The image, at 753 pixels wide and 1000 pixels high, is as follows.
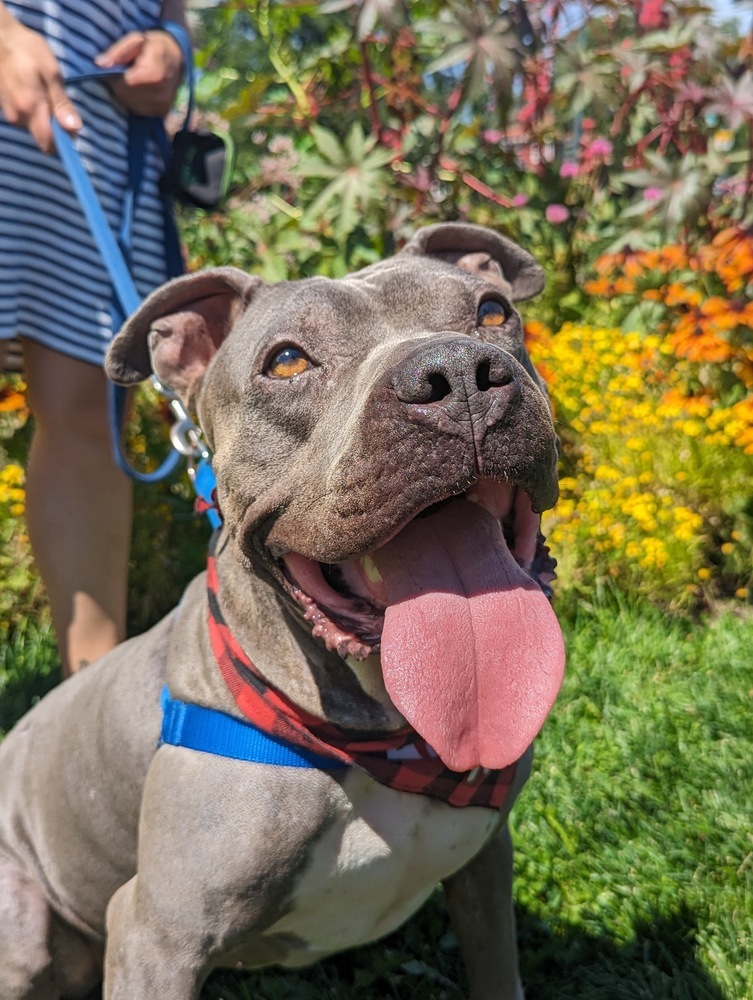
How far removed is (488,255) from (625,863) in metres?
1.79

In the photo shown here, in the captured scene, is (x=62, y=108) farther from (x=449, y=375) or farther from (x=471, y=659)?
(x=471, y=659)

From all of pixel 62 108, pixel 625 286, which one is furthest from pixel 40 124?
pixel 625 286

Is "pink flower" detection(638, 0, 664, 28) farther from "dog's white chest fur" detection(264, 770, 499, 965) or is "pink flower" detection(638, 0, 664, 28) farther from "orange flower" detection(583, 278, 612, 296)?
"dog's white chest fur" detection(264, 770, 499, 965)

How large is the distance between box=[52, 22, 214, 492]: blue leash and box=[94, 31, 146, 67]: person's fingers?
5cm

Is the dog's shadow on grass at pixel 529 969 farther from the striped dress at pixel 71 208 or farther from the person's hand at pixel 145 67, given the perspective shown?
the person's hand at pixel 145 67

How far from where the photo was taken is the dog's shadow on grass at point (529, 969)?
2.87 m

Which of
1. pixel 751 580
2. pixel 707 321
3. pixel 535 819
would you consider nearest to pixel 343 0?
pixel 707 321

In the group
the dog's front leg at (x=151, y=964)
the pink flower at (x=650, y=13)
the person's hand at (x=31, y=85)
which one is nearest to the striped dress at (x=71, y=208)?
the person's hand at (x=31, y=85)

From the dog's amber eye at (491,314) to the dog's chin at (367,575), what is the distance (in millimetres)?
444

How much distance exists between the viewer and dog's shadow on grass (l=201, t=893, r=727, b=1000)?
2865 mm

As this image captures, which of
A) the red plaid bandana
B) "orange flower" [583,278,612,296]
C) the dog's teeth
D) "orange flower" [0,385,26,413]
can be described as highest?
the dog's teeth

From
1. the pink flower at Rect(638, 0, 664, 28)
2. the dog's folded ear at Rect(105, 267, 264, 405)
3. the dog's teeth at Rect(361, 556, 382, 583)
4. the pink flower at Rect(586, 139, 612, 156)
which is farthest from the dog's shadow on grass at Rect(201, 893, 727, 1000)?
the pink flower at Rect(638, 0, 664, 28)

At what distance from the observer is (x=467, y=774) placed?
96.4 inches

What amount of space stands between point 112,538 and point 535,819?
5.44ft
